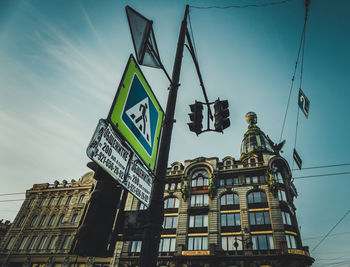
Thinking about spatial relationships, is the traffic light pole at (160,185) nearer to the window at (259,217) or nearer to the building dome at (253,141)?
the window at (259,217)

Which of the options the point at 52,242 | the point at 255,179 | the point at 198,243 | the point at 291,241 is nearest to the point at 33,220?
the point at 52,242

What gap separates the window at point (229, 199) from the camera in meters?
28.2

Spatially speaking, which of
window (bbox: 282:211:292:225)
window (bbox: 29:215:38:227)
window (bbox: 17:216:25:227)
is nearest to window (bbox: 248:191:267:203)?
window (bbox: 282:211:292:225)

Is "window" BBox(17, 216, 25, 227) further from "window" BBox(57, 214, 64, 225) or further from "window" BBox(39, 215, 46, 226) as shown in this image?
"window" BBox(57, 214, 64, 225)

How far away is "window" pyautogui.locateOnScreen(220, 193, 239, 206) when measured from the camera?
28250mm

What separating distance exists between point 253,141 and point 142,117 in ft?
129

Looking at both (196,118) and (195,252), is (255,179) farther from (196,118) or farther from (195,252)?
(196,118)

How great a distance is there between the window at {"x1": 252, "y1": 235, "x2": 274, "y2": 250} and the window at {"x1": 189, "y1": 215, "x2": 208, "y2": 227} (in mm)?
6260

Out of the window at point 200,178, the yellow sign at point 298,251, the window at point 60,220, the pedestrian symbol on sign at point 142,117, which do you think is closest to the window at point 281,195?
the yellow sign at point 298,251

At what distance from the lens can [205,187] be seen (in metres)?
30.5

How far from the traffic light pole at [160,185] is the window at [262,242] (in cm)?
2640

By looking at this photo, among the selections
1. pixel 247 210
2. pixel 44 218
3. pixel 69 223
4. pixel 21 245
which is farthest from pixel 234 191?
pixel 21 245

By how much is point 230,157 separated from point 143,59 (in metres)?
32.1

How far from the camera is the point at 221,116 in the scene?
481cm
